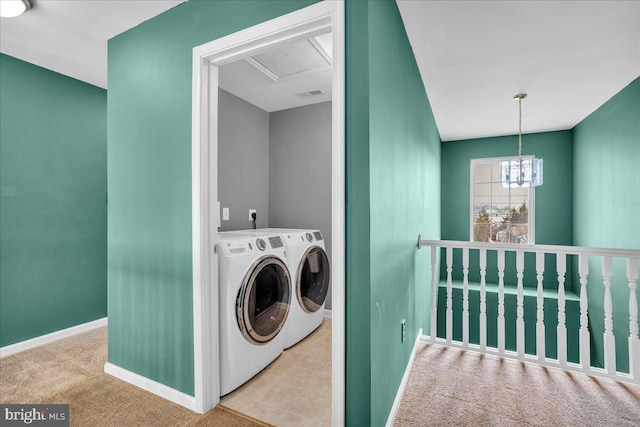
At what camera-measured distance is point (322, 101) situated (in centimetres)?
343

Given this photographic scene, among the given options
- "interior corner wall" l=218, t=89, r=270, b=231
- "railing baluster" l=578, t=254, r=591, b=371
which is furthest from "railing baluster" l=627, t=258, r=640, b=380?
"interior corner wall" l=218, t=89, r=270, b=231

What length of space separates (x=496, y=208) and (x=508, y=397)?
13.2 feet

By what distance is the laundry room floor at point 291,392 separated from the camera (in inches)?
67.5

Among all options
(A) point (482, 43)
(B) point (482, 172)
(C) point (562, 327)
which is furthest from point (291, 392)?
(B) point (482, 172)

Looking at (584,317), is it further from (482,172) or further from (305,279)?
(482,172)

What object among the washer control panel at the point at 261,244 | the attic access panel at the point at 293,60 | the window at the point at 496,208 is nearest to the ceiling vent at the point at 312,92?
the attic access panel at the point at 293,60

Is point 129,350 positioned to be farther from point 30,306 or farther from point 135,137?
point 135,137

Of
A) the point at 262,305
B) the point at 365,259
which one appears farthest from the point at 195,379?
the point at 365,259

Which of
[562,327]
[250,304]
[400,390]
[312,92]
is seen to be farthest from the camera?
[312,92]

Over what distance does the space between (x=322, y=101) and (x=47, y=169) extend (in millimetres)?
2658

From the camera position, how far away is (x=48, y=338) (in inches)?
103

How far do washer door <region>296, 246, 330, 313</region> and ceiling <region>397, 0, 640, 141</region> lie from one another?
189 centimetres

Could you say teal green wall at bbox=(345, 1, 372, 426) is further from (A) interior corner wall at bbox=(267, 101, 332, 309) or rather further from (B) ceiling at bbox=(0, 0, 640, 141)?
(A) interior corner wall at bbox=(267, 101, 332, 309)

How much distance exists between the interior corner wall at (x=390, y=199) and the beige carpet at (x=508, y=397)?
0.63 feet
